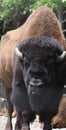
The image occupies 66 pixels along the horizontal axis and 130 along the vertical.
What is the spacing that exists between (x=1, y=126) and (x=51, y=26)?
3.74 meters

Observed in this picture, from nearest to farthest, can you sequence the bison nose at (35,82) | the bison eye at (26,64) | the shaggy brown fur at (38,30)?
the bison nose at (35,82), the bison eye at (26,64), the shaggy brown fur at (38,30)

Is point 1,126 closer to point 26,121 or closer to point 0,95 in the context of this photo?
point 26,121

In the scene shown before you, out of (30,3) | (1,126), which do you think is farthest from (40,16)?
(30,3)

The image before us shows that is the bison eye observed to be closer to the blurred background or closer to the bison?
the bison

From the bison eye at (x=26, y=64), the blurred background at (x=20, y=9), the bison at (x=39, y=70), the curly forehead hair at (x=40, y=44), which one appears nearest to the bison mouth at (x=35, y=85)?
the bison at (x=39, y=70)

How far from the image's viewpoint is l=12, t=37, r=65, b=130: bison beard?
645cm

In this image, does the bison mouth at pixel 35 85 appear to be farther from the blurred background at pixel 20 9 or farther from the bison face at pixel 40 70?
the blurred background at pixel 20 9

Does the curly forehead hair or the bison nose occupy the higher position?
the curly forehead hair

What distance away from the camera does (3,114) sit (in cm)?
1341

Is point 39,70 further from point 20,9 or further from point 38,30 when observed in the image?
point 20,9

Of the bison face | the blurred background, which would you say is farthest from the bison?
the blurred background

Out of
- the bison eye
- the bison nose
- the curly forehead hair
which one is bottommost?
the bison nose

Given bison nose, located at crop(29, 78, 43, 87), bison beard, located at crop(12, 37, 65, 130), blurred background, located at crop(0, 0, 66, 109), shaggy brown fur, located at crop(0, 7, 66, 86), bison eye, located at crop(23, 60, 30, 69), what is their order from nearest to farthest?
bison nose, located at crop(29, 78, 43, 87)
bison beard, located at crop(12, 37, 65, 130)
bison eye, located at crop(23, 60, 30, 69)
shaggy brown fur, located at crop(0, 7, 66, 86)
blurred background, located at crop(0, 0, 66, 109)

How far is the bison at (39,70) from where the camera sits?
6.48 meters
